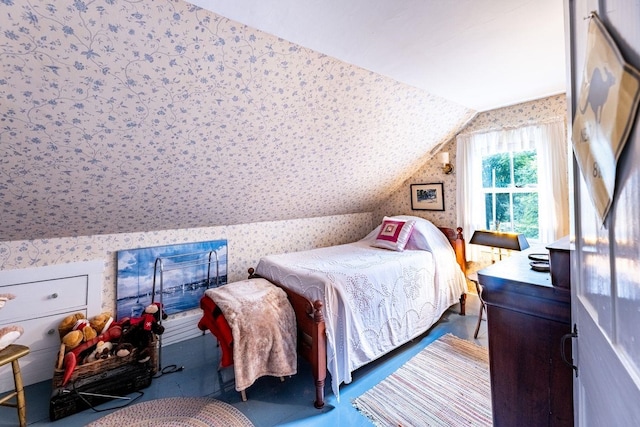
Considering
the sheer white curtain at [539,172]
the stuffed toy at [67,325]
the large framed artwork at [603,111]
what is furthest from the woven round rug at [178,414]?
the sheer white curtain at [539,172]

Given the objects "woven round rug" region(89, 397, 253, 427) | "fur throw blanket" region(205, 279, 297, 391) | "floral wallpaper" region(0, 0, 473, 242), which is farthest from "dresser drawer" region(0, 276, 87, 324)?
"fur throw blanket" region(205, 279, 297, 391)

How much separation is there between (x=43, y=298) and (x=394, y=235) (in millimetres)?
3286


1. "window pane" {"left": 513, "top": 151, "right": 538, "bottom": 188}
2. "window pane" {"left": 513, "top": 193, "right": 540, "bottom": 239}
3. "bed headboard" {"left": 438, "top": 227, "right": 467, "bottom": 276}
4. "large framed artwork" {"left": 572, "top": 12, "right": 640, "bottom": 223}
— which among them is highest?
"window pane" {"left": 513, "top": 151, "right": 538, "bottom": 188}

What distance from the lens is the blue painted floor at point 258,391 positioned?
6.11 ft

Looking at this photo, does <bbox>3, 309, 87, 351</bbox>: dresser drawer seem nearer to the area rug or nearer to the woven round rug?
the woven round rug

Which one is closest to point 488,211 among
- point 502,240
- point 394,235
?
point 502,240

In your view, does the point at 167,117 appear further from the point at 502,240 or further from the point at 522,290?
the point at 502,240

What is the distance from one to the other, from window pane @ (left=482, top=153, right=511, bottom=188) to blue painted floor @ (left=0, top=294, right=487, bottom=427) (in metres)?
1.67

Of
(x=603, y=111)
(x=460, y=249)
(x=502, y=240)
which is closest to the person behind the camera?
(x=603, y=111)

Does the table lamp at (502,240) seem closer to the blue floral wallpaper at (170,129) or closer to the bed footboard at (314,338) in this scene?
the blue floral wallpaper at (170,129)

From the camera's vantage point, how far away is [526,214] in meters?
3.09

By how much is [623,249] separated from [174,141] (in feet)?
7.35

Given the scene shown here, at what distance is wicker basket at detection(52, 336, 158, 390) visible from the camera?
1.97 m

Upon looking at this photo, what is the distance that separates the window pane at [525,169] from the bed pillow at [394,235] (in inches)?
47.5
